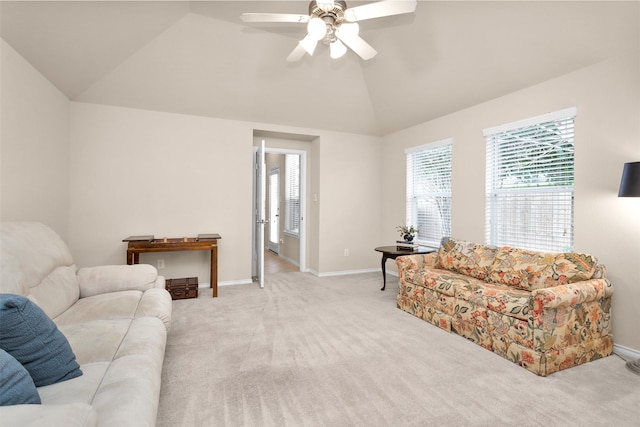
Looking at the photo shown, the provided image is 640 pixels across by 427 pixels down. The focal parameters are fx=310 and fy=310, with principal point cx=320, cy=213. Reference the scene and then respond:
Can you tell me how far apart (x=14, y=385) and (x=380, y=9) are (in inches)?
105

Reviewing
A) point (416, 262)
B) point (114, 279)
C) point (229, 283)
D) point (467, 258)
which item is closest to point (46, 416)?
point (114, 279)

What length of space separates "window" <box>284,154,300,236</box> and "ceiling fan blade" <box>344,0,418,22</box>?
4238 millimetres

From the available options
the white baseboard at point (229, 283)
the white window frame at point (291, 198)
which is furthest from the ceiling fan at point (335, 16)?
the white window frame at point (291, 198)

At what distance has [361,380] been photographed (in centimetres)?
204

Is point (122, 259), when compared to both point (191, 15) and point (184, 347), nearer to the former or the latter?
point (184, 347)

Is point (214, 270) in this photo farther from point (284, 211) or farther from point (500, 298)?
point (284, 211)

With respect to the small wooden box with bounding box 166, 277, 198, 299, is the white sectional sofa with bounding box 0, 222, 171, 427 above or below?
above

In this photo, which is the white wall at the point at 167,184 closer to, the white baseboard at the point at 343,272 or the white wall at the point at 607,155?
the white baseboard at the point at 343,272

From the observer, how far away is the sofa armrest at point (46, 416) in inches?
28.6

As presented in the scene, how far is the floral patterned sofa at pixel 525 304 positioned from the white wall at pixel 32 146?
3.75m

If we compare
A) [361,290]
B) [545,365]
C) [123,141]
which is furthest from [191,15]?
[545,365]

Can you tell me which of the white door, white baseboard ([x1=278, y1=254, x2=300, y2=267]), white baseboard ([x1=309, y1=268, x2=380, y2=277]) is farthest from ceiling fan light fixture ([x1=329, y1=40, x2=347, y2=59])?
the white door

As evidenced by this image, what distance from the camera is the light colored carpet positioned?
1.70 metres

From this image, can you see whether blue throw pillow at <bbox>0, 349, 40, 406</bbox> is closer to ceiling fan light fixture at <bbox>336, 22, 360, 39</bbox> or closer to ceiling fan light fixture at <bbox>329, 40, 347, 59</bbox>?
ceiling fan light fixture at <bbox>336, 22, 360, 39</bbox>
